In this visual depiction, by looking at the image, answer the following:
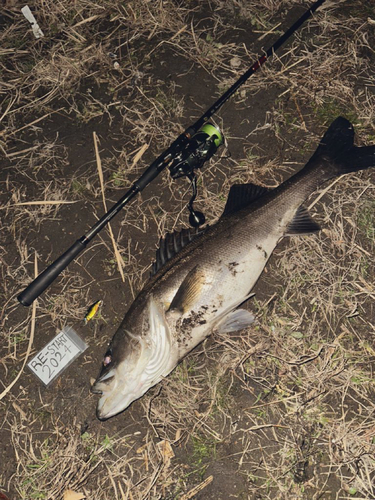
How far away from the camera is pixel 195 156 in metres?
3.91

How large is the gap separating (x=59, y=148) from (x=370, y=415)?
419cm

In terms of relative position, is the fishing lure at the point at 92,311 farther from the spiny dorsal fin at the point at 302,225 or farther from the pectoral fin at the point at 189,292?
the spiny dorsal fin at the point at 302,225

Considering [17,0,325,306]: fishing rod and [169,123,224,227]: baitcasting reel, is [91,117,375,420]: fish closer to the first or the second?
[169,123,224,227]: baitcasting reel

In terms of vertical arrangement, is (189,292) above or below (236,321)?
above

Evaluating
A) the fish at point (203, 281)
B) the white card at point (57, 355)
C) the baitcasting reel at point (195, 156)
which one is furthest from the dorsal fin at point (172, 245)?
the white card at point (57, 355)

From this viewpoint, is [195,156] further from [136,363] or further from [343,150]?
[136,363]

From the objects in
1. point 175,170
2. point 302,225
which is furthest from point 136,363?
point 302,225

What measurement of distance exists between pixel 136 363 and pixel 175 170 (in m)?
1.77

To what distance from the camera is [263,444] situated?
149 inches

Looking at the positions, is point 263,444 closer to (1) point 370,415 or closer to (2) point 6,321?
(1) point 370,415

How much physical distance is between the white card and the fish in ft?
2.23

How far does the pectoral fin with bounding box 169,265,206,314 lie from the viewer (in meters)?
3.52

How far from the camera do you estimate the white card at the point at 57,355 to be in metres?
4.16

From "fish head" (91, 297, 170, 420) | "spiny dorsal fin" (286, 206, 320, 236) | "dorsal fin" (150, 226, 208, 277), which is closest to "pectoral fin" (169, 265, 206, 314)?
"fish head" (91, 297, 170, 420)
